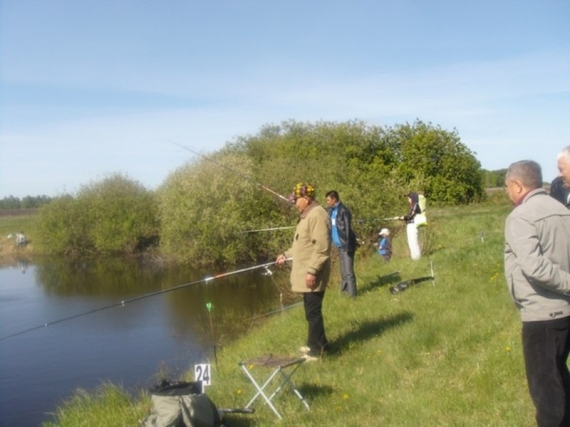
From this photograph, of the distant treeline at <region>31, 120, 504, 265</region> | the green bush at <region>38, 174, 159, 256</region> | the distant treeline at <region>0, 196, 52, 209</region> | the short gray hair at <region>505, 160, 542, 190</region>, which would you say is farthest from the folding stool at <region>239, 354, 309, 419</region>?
the distant treeline at <region>0, 196, 52, 209</region>

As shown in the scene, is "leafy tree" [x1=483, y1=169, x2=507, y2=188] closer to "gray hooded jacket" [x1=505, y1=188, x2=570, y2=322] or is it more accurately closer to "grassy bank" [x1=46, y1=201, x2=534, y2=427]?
"grassy bank" [x1=46, y1=201, x2=534, y2=427]

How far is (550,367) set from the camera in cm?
380

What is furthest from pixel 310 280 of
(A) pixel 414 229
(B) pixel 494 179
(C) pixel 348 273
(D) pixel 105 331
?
(B) pixel 494 179

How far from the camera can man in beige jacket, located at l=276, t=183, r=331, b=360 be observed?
6.73m

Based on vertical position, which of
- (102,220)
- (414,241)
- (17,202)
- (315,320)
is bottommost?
(315,320)

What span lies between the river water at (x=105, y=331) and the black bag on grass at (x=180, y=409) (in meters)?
2.45

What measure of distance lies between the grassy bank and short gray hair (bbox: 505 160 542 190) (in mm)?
1647

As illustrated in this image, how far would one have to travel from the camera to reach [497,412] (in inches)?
189

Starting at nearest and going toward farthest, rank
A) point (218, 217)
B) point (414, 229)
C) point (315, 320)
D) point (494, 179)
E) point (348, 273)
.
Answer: point (315, 320) → point (348, 273) → point (414, 229) → point (218, 217) → point (494, 179)

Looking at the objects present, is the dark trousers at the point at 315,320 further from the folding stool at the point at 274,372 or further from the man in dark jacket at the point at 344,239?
the man in dark jacket at the point at 344,239

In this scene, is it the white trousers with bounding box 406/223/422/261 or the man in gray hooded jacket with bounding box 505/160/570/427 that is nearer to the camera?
the man in gray hooded jacket with bounding box 505/160/570/427

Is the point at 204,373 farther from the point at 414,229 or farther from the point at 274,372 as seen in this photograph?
the point at 414,229

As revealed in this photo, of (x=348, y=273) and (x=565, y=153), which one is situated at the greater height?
(x=565, y=153)

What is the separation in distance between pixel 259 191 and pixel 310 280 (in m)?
22.2
